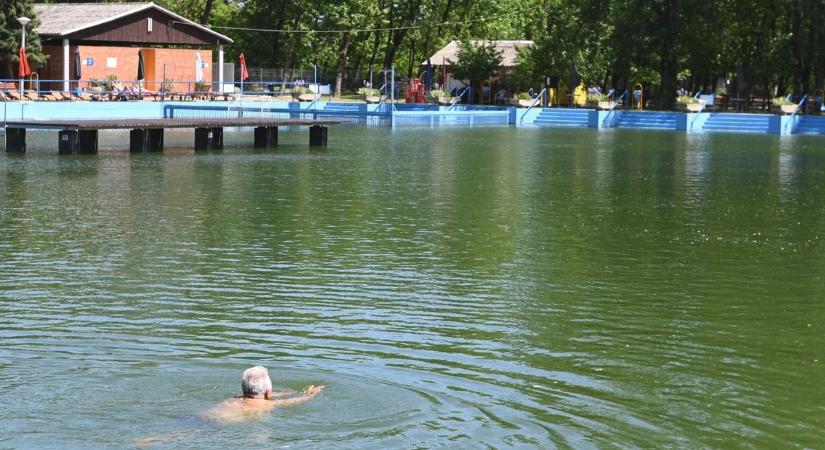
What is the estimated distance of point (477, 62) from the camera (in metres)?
70.0

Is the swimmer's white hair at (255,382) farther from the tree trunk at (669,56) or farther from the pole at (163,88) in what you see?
the tree trunk at (669,56)

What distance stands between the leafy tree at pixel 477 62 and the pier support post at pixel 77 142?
1451 inches

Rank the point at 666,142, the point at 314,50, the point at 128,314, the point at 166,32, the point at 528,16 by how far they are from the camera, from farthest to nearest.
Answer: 1. the point at 528,16
2. the point at 314,50
3. the point at 166,32
4. the point at 666,142
5. the point at 128,314

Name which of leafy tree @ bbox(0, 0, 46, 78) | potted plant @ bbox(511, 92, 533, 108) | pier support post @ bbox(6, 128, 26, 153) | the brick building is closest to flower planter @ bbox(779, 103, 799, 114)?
potted plant @ bbox(511, 92, 533, 108)

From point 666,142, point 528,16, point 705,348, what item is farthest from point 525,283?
point 528,16

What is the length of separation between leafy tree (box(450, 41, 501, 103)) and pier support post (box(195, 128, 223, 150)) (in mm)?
31966

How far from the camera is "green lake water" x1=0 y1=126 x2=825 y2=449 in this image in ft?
33.6

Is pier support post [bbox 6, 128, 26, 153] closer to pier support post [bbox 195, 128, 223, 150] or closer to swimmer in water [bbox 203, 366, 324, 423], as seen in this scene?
pier support post [bbox 195, 128, 223, 150]

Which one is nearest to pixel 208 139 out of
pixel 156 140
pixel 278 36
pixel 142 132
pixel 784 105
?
pixel 156 140

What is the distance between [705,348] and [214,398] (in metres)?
5.10

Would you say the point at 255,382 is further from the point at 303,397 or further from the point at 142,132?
the point at 142,132

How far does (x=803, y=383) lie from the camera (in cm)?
1166

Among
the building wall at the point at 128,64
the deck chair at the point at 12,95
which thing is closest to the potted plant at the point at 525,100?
the building wall at the point at 128,64

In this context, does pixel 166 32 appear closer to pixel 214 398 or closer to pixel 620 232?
pixel 620 232
